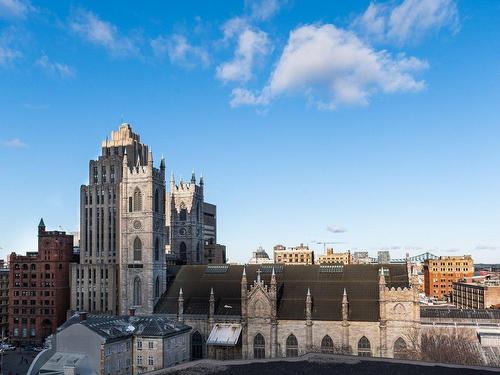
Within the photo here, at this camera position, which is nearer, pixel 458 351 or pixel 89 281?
pixel 458 351

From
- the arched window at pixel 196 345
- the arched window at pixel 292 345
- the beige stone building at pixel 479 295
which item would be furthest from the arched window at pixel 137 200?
the beige stone building at pixel 479 295

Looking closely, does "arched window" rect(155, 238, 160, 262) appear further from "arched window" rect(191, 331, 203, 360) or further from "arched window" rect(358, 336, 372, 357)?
"arched window" rect(358, 336, 372, 357)

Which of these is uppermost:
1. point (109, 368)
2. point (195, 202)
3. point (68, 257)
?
point (195, 202)

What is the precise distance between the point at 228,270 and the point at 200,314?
1370 cm

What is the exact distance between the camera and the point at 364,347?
96.5 m

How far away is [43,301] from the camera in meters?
135

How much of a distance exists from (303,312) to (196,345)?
74.1 feet

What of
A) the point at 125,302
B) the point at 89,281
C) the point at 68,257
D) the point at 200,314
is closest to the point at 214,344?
the point at 200,314

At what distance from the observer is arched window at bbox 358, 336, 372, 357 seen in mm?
96000

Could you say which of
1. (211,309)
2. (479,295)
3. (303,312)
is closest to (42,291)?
(211,309)

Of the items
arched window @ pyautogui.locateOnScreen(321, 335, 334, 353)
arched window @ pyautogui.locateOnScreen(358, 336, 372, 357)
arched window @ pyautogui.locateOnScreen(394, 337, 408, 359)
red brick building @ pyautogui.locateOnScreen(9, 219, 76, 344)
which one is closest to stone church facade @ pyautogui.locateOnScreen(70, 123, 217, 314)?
red brick building @ pyautogui.locateOnScreen(9, 219, 76, 344)

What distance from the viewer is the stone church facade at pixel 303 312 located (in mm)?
95750

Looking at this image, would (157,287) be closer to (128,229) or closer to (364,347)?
(128,229)

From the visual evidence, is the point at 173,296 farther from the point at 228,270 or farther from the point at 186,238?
the point at 186,238
